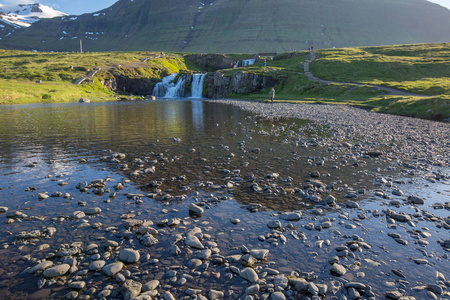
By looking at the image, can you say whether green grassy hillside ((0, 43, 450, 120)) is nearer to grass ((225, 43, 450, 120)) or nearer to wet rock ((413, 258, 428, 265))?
grass ((225, 43, 450, 120))

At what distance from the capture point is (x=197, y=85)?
3836 inches

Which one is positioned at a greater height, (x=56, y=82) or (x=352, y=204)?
(x=56, y=82)

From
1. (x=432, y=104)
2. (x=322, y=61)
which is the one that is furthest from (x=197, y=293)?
(x=322, y=61)

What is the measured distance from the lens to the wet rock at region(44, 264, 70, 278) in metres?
6.04

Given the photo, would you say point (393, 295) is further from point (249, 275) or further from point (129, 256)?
point (129, 256)

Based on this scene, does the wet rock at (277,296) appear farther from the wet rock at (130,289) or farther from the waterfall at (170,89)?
the waterfall at (170,89)

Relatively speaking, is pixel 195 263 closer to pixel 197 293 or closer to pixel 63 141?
pixel 197 293

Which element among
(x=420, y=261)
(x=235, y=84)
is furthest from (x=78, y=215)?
(x=235, y=84)

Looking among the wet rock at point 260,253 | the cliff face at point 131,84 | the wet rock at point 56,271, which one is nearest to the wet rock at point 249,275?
the wet rock at point 260,253

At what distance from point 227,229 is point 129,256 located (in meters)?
3.23

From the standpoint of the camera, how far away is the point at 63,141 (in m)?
21.7

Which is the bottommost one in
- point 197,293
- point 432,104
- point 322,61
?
point 197,293

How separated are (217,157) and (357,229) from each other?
1016 cm

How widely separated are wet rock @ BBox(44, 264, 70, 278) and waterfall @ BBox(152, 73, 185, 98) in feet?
313
